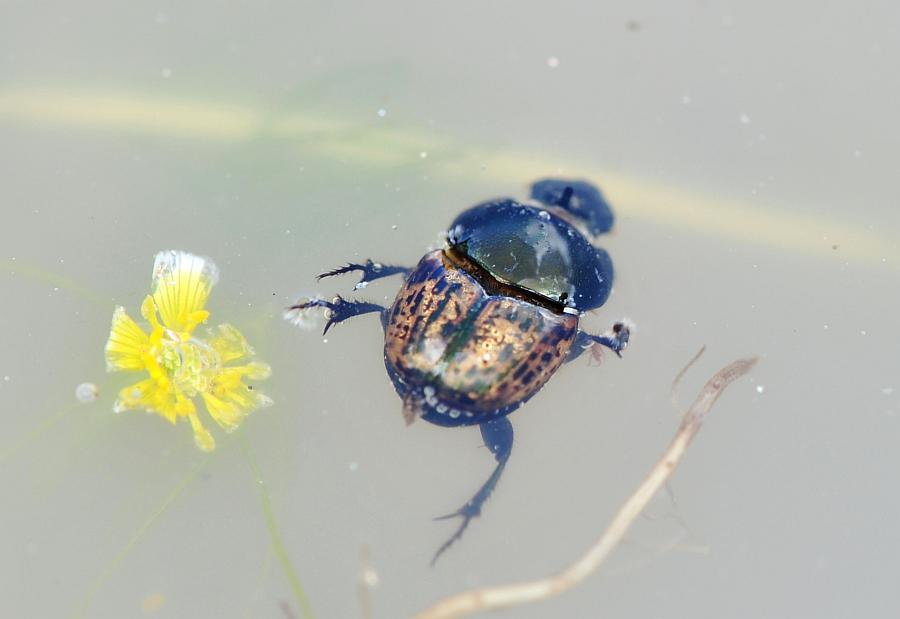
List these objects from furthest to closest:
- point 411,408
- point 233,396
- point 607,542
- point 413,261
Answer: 1. point 413,261
2. point 233,396
3. point 607,542
4. point 411,408

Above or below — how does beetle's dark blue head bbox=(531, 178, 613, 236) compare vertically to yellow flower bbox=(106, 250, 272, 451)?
above

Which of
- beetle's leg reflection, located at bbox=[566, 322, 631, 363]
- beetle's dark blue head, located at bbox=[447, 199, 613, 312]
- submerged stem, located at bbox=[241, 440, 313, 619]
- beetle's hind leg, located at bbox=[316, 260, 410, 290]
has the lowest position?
submerged stem, located at bbox=[241, 440, 313, 619]

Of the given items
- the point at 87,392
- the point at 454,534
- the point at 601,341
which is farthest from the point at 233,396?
the point at 601,341

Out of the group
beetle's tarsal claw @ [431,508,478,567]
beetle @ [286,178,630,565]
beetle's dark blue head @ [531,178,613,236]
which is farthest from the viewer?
beetle's dark blue head @ [531,178,613,236]

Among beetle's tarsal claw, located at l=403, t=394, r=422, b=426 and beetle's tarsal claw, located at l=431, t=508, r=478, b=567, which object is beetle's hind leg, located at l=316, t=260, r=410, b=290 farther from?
beetle's tarsal claw, located at l=431, t=508, r=478, b=567

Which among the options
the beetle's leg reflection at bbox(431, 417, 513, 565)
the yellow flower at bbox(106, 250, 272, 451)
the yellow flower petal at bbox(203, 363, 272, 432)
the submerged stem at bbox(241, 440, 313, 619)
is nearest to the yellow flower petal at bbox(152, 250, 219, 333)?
the yellow flower at bbox(106, 250, 272, 451)

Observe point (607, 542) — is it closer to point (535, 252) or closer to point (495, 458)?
point (495, 458)

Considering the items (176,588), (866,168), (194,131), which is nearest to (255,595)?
(176,588)

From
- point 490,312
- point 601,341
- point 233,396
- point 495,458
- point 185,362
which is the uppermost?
point 490,312

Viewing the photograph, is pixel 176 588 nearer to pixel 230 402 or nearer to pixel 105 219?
pixel 230 402
